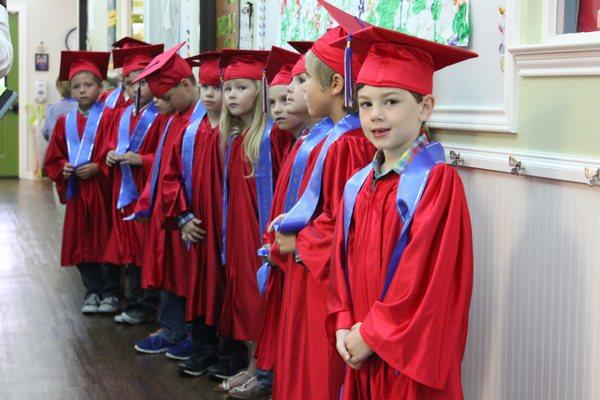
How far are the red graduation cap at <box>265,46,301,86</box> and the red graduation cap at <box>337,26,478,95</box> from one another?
1157 millimetres

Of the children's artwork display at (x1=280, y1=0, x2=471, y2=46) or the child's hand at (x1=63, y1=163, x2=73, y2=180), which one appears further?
the child's hand at (x1=63, y1=163, x2=73, y2=180)

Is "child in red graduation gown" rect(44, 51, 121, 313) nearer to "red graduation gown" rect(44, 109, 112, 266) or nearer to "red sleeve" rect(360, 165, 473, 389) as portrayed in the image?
"red graduation gown" rect(44, 109, 112, 266)

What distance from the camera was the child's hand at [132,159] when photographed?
480 cm

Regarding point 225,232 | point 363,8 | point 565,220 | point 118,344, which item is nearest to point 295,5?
point 363,8

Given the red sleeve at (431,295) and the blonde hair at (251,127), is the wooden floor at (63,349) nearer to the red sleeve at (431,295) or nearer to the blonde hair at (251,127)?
the blonde hair at (251,127)

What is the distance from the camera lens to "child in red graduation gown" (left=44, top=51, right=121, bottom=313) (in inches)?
204

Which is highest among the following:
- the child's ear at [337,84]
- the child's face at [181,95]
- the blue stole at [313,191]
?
the child's ear at [337,84]

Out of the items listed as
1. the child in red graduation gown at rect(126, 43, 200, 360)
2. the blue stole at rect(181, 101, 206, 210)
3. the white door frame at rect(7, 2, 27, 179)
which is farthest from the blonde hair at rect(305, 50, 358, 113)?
the white door frame at rect(7, 2, 27, 179)

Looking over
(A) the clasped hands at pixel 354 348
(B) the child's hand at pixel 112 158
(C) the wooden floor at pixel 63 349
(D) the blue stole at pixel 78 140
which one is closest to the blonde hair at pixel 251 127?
(C) the wooden floor at pixel 63 349

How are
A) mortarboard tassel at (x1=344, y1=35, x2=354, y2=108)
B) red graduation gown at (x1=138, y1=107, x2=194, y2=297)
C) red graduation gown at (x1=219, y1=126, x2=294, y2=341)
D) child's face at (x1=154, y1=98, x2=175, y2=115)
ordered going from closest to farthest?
mortarboard tassel at (x1=344, y1=35, x2=354, y2=108) → red graduation gown at (x1=219, y1=126, x2=294, y2=341) → red graduation gown at (x1=138, y1=107, x2=194, y2=297) → child's face at (x1=154, y1=98, x2=175, y2=115)

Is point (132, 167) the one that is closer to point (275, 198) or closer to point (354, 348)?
point (275, 198)

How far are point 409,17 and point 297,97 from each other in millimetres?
454

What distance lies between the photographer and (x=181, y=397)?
372cm

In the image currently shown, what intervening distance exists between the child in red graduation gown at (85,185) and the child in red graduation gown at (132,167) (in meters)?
0.13
